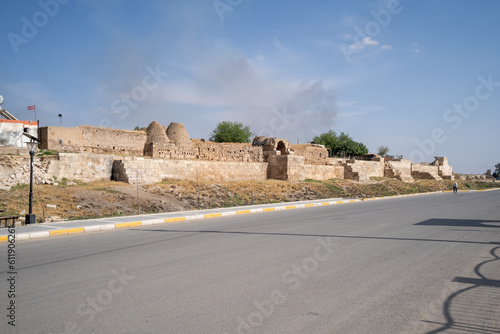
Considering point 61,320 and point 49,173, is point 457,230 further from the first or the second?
point 49,173

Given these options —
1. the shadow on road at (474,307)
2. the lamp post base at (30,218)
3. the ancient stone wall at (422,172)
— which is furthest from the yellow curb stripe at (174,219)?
the ancient stone wall at (422,172)

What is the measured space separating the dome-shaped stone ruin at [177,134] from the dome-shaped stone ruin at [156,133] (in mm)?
1918

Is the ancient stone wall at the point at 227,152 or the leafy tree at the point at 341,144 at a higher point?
the leafy tree at the point at 341,144

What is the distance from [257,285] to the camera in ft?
16.4

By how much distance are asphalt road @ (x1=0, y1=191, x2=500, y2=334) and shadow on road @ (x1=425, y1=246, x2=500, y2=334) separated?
1cm

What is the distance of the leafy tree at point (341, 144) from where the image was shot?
72.8m

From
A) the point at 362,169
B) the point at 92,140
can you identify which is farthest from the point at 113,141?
the point at 362,169

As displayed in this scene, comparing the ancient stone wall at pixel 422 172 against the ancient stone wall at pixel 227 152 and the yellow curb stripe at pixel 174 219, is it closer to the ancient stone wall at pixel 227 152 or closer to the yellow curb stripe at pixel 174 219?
the ancient stone wall at pixel 227 152

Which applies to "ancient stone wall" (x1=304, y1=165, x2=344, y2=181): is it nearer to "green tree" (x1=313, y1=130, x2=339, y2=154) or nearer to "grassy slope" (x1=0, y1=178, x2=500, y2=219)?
"grassy slope" (x1=0, y1=178, x2=500, y2=219)

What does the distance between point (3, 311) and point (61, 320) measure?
863mm

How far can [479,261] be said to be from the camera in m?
6.43

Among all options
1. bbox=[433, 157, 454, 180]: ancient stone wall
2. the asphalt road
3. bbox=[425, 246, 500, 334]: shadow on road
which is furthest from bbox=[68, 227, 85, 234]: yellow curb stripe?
bbox=[433, 157, 454, 180]: ancient stone wall

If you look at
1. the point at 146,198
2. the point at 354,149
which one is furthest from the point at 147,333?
the point at 354,149

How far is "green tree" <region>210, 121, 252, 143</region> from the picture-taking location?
5884cm
